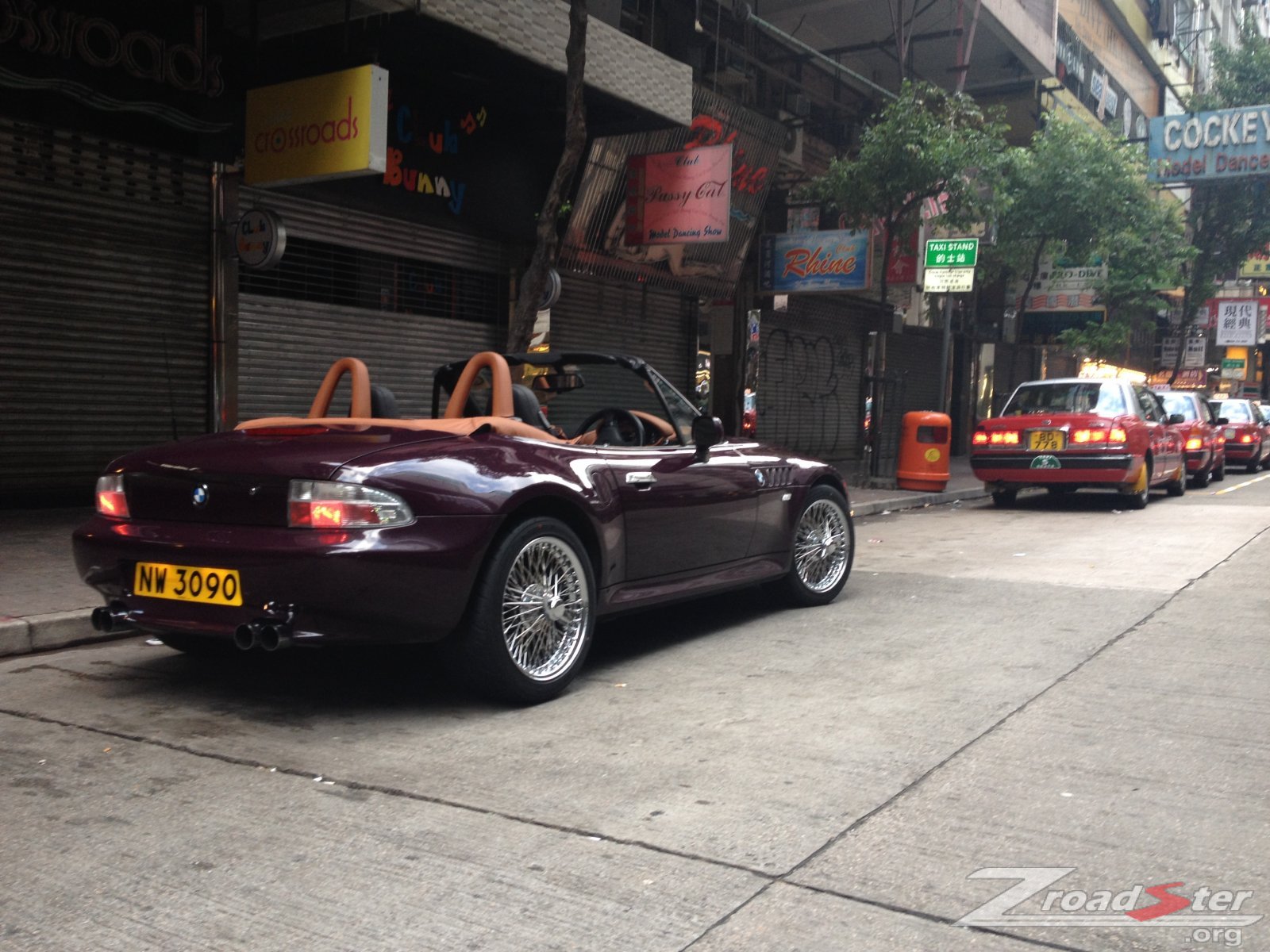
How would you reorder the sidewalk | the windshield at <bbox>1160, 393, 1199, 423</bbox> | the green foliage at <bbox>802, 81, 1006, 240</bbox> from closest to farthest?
the sidewalk < the green foliage at <bbox>802, 81, 1006, 240</bbox> < the windshield at <bbox>1160, 393, 1199, 423</bbox>

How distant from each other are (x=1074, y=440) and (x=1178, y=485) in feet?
12.3

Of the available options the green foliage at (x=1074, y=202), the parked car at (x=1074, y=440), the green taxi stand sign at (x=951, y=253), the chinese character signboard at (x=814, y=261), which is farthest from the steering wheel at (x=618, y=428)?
the green foliage at (x=1074, y=202)

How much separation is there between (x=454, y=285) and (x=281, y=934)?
11.9m

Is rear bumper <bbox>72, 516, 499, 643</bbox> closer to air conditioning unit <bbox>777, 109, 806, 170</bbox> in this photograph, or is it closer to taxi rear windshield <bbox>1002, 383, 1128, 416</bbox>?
taxi rear windshield <bbox>1002, 383, 1128, 416</bbox>

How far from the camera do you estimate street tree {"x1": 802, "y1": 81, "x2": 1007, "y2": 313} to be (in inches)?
615

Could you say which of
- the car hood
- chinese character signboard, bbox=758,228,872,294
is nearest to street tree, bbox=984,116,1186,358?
chinese character signboard, bbox=758,228,872,294

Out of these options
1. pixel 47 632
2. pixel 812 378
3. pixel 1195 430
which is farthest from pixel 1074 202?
pixel 47 632

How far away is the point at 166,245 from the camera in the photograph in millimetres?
10711

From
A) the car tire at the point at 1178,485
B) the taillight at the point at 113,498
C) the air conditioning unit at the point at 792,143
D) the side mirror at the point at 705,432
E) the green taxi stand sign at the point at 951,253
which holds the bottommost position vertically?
the car tire at the point at 1178,485

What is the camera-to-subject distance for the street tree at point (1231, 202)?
32.2m

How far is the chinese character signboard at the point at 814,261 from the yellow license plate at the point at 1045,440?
4.29 metres

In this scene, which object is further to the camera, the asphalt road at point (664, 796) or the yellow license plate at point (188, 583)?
the yellow license plate at point (188, 583)

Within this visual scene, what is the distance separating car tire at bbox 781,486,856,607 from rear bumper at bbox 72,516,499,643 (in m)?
2.75

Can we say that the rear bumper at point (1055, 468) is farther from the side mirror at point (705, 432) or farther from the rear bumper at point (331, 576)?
the rear bumper at point (331, 576)
